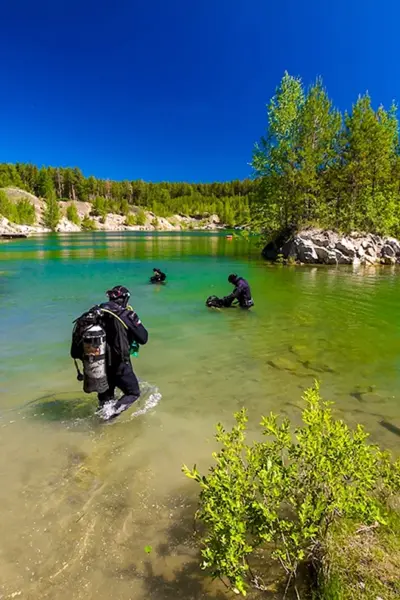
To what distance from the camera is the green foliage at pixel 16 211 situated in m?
110

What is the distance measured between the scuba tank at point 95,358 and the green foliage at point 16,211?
406ft

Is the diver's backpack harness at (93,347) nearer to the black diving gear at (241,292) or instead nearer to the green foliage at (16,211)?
the black diving gear at (241,292)

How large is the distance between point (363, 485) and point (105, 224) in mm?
189030

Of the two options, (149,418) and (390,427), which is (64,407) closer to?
(149,418)

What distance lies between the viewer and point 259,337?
12430 mm

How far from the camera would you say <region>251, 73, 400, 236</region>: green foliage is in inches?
1511

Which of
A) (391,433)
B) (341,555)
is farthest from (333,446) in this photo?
(391,433)

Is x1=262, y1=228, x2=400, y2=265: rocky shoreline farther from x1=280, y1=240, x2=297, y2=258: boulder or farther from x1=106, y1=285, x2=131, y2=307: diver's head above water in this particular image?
x1=106, y1=285, x2=131, y2=307: diver's head above water

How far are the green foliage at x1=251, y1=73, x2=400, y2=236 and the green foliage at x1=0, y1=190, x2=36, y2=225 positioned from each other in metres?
99.7

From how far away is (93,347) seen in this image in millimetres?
6051

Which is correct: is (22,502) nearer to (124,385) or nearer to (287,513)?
(124,385)

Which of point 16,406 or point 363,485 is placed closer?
point 363,485

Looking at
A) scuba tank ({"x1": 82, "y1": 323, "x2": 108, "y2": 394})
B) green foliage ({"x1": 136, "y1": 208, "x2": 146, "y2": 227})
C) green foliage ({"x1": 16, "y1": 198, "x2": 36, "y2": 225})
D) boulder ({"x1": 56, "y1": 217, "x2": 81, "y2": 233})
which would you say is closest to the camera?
scuba tank ({"x1": 82, "y1": 323, "x2": 108, "y2": 394})

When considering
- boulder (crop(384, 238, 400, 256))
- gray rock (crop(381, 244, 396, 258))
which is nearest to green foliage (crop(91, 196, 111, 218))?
boulder (crop(384, 238, 400, 256))
